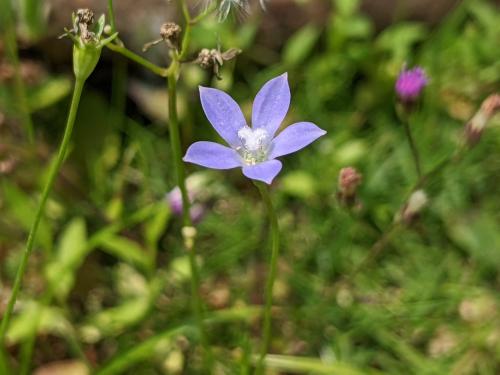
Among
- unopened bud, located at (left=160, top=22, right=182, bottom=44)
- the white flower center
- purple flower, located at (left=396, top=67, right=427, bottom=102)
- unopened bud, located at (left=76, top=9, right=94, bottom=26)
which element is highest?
purple flower, located at (left=396, top=67, right=427, bottom=102)

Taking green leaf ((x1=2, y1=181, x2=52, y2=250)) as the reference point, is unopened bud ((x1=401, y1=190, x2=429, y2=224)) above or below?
below

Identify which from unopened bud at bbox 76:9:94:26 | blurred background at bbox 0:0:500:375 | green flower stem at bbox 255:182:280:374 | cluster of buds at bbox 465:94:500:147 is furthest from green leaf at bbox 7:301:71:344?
cluster of buds at bbox 465:94:500:147

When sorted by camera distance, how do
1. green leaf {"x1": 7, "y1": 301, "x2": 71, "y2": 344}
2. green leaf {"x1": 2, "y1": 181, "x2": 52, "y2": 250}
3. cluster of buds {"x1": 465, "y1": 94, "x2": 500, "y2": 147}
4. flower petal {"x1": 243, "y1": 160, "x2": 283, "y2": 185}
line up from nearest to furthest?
flower petal {"x1": 243, "y1": 160, "x2": 283, "y2": 185}, cluster of buds {"x1": 465, "y1": 94, "x2": 500, "y2": 147}, green leaf {"x1": 7, "y1": 301, "x2": 71, "y2": 344}, green leaf {"x1": 2, "y1": 181, "x2": 52, "y2": 250}

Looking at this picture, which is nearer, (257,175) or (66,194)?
(257,175)

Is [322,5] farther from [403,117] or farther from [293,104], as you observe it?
[403,117]

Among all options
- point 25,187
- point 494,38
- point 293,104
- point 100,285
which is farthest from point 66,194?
point 494,38

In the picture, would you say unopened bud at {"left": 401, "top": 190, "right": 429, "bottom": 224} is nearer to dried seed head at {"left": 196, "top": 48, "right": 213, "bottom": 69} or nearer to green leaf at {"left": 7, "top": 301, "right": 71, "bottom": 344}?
dried seed head at {"left": 196, "top": 48, "right": 213, "bottom": 69}

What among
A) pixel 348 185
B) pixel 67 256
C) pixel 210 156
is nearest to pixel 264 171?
pixel 210 156

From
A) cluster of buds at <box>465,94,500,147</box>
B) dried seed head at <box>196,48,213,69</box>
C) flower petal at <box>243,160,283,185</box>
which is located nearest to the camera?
flower petal at <box>243,160,283,185</box>
